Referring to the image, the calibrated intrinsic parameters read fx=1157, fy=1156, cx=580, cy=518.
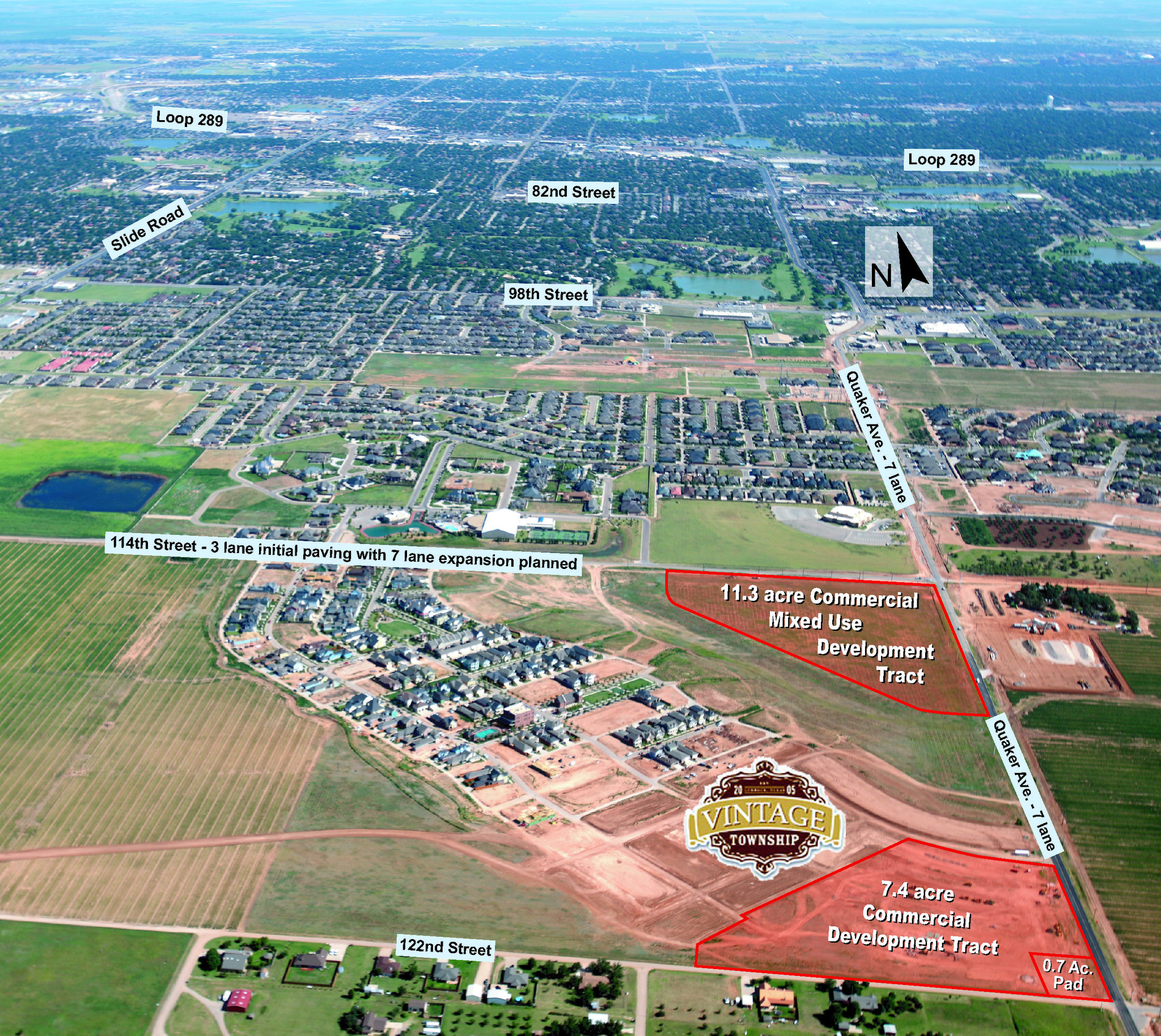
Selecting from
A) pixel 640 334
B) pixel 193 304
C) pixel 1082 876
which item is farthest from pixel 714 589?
pixel 193 304

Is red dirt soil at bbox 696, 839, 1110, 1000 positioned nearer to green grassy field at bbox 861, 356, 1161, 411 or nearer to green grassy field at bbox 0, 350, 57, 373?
green grassy field at bbox 861, 356, 1161, 411

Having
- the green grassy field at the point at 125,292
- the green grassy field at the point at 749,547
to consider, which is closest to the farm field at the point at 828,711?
the green grassy field at the point at 749,547

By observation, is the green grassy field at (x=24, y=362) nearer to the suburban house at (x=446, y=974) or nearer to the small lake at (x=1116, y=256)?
the suburban house at (x=446, y=974)

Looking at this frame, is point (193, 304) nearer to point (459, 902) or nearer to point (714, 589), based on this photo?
point (714, 589)

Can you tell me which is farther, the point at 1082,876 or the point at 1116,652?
the point at 1116,652

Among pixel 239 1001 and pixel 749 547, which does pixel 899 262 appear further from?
pixel 239 1001

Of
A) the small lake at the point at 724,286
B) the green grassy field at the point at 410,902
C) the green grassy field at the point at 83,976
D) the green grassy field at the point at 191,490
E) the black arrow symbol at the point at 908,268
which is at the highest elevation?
the black arrow symbol at the point at 908,268
